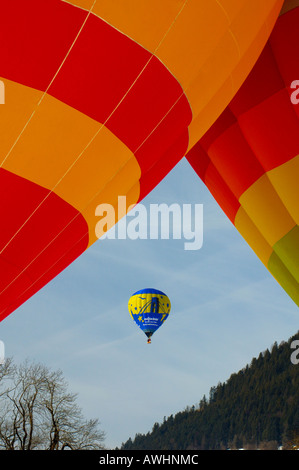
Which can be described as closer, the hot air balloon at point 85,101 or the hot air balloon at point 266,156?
the hot air balloon at point 85,101

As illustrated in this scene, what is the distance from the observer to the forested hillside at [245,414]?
72.9 m

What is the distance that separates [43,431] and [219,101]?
71.0 feet

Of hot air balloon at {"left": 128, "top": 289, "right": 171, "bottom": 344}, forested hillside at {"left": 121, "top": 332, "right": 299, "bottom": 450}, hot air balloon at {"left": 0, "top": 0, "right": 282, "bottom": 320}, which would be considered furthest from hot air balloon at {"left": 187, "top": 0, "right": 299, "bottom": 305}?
forested hillside at {"left": 121, "top": 332, "right": 299, "bottom": 450}

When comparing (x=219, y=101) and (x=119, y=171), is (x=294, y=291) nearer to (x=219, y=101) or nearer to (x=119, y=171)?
(x=219, y=101)

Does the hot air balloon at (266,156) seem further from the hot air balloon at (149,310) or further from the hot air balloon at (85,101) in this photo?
the hot air balloon at (149,310)

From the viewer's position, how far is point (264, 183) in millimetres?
6551

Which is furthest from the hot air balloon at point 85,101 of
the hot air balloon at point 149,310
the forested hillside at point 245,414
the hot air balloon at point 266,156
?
the forested hillside at point 245,414

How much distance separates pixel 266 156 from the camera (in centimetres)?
632

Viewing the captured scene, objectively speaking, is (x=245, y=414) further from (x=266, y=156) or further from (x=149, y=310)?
(x=266, y=156)

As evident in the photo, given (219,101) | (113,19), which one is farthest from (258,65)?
(113,19)

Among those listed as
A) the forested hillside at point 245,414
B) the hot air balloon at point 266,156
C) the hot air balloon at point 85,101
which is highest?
the forested hillside at point 245,414

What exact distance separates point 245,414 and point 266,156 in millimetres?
76934

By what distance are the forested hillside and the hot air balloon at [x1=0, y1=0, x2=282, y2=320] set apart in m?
68.6

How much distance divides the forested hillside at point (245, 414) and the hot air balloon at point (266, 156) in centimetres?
6513
